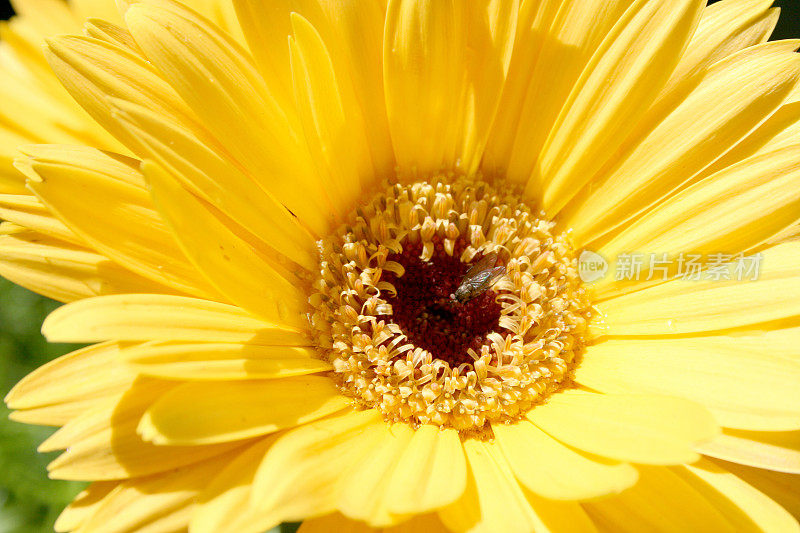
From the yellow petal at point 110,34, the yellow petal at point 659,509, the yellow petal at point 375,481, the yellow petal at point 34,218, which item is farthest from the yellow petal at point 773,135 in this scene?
the yellow petal at point 34,218

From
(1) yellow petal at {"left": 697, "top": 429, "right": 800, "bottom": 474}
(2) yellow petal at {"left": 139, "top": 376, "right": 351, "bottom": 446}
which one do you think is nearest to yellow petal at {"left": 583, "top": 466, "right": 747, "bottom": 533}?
(1) yellow petal at {"left": 697, "top": 429, "right": 800, "bottom": 474}

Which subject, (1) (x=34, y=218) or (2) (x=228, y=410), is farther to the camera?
(1) (x=34, y=218)

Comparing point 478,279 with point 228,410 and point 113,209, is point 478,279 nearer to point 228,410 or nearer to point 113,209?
point 228,410

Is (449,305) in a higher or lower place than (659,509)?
higher

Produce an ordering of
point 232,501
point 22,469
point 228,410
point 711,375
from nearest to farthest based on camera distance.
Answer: point 232,501 < point 228,410 < point 711,375 < point 22,469

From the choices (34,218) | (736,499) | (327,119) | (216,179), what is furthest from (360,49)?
(736,499)
